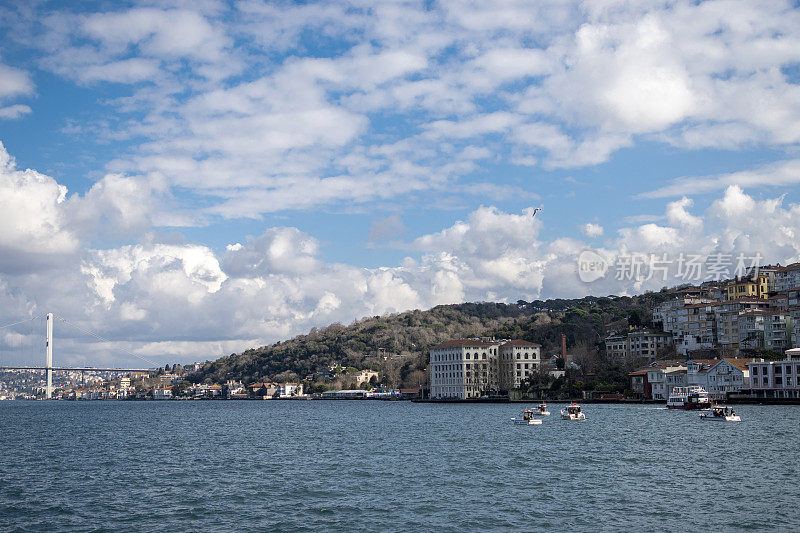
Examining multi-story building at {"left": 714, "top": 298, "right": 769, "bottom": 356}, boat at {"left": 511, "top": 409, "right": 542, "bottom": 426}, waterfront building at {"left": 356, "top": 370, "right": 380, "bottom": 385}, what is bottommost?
waterfront building at {"left": 356, "top": 370, "right": 380, "bottom": 385}

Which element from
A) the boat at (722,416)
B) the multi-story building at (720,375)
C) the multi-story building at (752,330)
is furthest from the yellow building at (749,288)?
the boat at (722,416)

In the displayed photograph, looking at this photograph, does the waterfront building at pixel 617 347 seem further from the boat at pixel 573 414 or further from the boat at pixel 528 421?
the boat at pixel 528 421

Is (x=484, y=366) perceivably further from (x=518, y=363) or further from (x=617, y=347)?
(x=617, y=347)

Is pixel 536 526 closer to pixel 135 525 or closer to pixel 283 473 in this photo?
pixel 135 525

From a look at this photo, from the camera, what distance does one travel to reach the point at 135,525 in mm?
20906

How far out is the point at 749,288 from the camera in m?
120

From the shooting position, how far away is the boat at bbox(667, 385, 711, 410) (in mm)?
71688

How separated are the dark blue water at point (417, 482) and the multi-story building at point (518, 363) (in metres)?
72.3

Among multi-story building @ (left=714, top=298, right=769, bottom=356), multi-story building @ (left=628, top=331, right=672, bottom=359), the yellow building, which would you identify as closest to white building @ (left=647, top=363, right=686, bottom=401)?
multi-story building @ (left=714, top=298, right=769, bottom=356)

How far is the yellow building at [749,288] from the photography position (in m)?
120

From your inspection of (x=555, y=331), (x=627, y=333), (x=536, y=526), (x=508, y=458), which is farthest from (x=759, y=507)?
(x=555, y=331)

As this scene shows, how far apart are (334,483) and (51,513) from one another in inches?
398

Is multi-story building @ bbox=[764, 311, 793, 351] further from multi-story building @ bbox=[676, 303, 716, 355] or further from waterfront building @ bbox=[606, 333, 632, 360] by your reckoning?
waterfront building @ bbox=[606, 333, 632, 360]

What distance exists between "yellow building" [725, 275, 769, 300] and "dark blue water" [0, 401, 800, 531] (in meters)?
78.3
